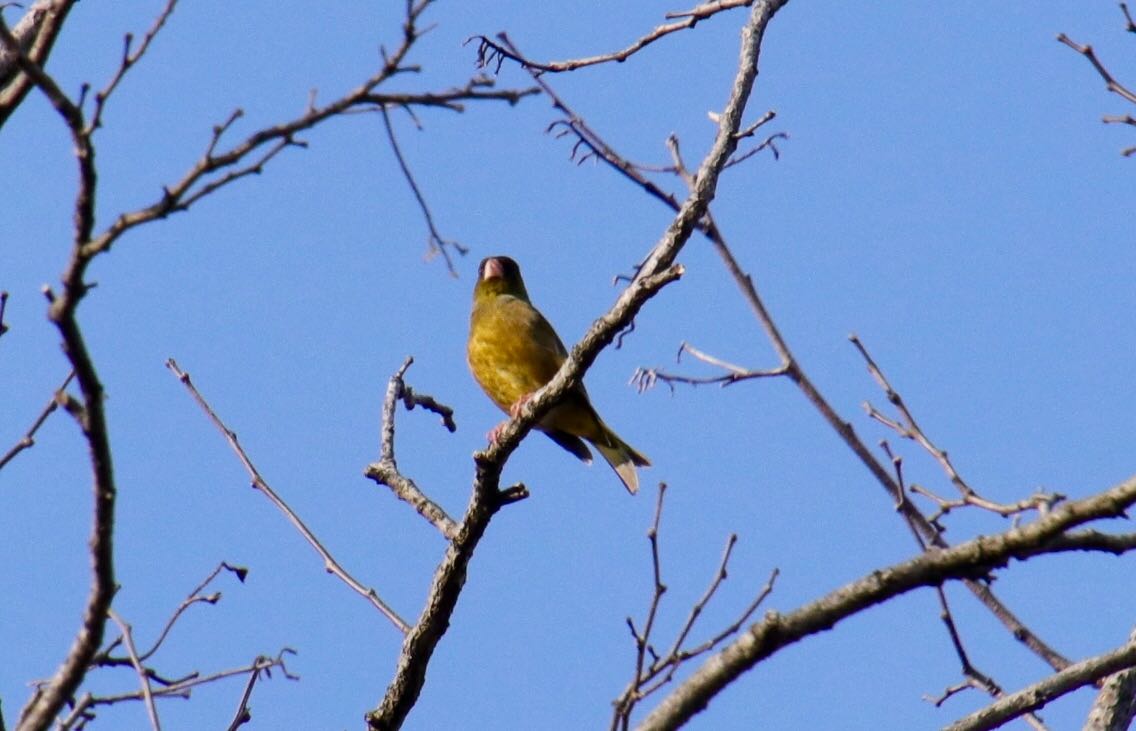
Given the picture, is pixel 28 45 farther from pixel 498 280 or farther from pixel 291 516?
pixel 498 280

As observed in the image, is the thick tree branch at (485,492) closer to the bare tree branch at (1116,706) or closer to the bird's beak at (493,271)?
the bare tree branch at (1116,706)

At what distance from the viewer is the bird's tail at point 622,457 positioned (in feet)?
24.0

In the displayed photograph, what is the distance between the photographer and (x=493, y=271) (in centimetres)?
850

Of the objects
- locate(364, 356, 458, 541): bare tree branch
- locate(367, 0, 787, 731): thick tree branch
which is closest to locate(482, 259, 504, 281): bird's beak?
locate(364, 356, 458, 541): bare tree branch

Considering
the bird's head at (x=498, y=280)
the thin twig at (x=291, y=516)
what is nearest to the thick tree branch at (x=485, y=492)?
the thin twig at (x=291, y=516)

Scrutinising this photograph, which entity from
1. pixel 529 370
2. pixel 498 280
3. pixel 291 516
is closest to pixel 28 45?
pixel 291 516

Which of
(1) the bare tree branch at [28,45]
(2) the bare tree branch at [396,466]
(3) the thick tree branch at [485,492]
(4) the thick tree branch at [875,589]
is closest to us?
(4) the thick tree branch at [875,589]

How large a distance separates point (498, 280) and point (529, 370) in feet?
3.52

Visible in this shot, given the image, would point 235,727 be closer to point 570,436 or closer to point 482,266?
point 570,436

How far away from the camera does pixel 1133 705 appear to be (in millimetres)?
3783

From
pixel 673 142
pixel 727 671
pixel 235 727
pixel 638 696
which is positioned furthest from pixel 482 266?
pixel 727 671

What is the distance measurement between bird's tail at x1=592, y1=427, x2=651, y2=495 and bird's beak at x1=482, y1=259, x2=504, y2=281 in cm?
148

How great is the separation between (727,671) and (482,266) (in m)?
6.55

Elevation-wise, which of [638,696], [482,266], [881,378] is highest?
[482,266]
